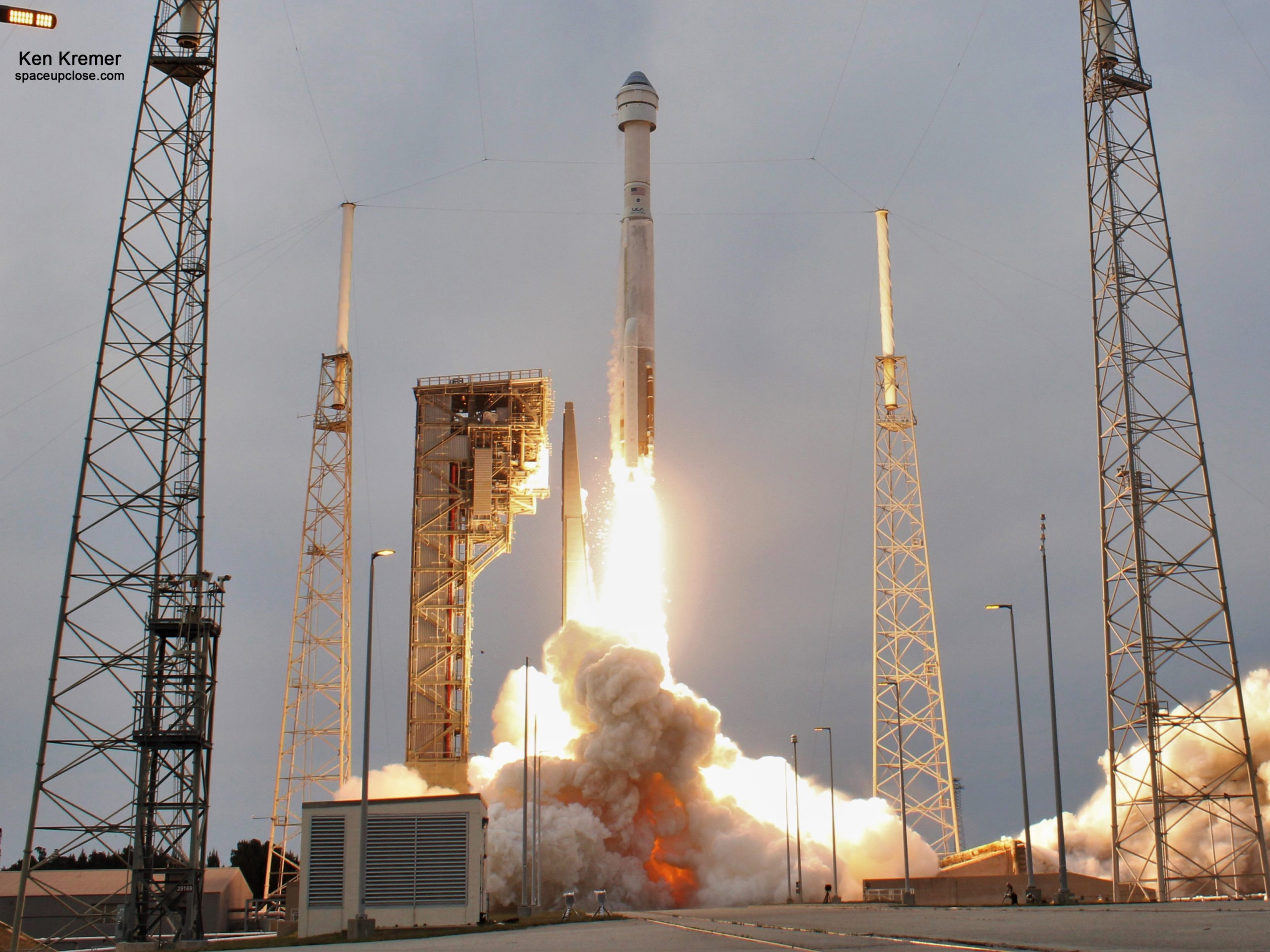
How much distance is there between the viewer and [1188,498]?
54438 millimetres

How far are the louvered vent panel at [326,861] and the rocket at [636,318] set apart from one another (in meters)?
21.3

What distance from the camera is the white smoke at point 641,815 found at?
60.7 meters

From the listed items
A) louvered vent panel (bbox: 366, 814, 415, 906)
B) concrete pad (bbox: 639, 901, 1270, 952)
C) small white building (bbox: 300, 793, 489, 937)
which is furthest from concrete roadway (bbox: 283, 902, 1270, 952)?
louvered vent panel (bbox: 366, 814, 415, 906)

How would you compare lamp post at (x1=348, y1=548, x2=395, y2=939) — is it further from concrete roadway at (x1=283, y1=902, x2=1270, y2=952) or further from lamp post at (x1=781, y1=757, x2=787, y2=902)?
lamp post at (x1=781, y1=757, x2=787, y2=902)

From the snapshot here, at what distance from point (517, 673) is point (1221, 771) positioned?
108 ft

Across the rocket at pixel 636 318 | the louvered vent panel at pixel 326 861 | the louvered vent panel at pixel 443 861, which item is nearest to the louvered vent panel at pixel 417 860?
the louvered vent panel at pixel 443 861

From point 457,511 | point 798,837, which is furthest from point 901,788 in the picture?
point 457,511

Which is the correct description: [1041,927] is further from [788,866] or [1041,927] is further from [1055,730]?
[788,866]

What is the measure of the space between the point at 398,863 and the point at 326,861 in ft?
7.63

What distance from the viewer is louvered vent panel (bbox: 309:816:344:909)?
47.0 meters

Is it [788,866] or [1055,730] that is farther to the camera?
[788,866]

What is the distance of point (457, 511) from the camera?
76.6 meters

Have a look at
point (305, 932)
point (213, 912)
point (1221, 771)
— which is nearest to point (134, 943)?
point (305, 932)

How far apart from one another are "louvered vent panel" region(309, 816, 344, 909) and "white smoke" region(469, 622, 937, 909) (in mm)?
12643
